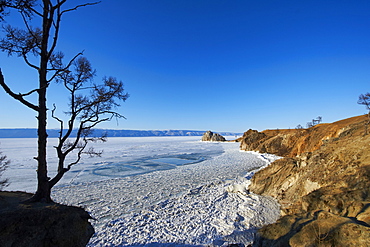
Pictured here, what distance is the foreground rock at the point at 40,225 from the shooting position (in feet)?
10.2

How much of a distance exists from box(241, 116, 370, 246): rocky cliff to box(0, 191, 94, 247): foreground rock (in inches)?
175

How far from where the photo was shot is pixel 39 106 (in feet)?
14.3

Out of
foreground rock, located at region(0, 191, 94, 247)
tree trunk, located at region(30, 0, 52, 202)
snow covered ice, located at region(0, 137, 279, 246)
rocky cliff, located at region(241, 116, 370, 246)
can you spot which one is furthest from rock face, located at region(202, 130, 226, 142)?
foreground rock, located at region(0, 191, 94, 247)

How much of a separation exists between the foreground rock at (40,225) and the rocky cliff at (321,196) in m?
4.45

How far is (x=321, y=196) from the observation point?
5898mm

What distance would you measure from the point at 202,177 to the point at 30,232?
1340 centimetres

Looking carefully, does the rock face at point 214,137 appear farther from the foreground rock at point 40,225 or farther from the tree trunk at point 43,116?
the foreground rock at point 40,225

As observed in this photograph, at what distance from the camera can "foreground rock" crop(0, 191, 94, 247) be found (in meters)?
3.10

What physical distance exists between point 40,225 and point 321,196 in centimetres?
790

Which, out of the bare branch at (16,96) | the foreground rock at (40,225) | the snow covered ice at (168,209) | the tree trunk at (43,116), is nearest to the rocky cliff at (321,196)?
the snow covered ice at (168,209)

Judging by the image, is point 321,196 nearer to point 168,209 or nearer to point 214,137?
point 168,209

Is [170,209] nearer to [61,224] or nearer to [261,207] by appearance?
[261,207]

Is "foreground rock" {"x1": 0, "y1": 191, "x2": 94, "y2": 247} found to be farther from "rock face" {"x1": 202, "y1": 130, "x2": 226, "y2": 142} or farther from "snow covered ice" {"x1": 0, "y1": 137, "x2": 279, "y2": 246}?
"rock face" {"x1": 202, "y1": 130, "x2": 226, "y2": 142}

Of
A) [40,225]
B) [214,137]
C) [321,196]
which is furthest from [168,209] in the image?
[214,137]
